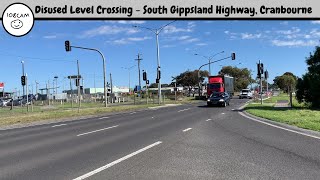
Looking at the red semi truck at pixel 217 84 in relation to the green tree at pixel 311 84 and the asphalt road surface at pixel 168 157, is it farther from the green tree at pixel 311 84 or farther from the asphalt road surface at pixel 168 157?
the asphalt road surface at pixel 168 157

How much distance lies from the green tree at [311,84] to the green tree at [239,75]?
3873 inches

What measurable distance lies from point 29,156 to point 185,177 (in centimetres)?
540

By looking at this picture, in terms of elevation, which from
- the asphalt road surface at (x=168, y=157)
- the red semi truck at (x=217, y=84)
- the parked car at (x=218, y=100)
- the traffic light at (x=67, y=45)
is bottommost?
the asphalt road surface at (x=168, y=157)

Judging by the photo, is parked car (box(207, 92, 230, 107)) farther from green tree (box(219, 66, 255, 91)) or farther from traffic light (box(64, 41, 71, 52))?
green tree (box(219, 66, 255, 91))

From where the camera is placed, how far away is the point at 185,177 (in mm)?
7746

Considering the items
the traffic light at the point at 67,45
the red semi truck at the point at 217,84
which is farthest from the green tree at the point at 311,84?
the traffic light at the point at 67,45

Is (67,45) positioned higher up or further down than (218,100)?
higher up

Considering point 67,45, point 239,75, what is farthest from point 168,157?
point 239,75

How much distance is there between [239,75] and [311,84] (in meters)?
105

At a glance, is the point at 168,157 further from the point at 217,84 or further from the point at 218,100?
the point at 217,84

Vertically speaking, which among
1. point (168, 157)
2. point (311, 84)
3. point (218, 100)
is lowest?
point (168, 157)

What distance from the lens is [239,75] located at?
457ft

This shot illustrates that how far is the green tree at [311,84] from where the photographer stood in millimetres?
34344

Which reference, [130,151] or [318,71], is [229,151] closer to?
[130,151]
